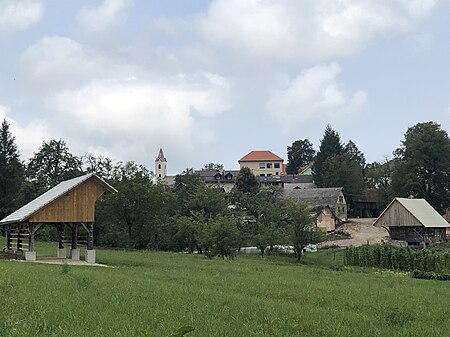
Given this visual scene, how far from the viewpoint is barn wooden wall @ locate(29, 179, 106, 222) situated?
32719 millimetres

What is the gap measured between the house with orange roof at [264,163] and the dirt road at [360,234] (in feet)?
215

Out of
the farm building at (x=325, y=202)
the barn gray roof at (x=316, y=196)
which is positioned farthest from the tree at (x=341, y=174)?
the barn gray roof at (x=316, y=196)

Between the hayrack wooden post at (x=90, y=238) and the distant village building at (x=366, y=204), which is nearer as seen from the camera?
the hayrack wooden post at (x=90, y=238)

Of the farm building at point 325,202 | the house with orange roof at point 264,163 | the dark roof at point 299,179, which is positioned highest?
the house with orange roof at point 264,163

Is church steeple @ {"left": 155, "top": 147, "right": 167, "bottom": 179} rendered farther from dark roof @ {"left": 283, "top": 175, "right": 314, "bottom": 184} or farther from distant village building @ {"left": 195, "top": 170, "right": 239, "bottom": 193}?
dark roof @ {"left": 283, "top": 175, "right": 314, "bottom": 184}

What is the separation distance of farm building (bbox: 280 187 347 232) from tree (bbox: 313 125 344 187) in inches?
666

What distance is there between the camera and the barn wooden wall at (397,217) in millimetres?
65312

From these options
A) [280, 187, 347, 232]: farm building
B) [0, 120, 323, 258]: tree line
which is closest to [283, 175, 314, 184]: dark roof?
[280, 187, 347, 232]: farm building

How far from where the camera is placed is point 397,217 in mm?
66500

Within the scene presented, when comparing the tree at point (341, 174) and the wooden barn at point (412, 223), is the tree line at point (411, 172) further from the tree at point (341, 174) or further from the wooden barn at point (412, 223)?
the wooden barn at point (412, 223)

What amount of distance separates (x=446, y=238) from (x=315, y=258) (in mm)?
24741

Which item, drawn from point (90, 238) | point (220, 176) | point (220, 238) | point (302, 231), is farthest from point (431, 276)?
point (220, 176)

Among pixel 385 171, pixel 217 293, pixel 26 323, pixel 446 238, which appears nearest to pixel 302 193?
pixel 385 171

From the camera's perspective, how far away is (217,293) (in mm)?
16031
